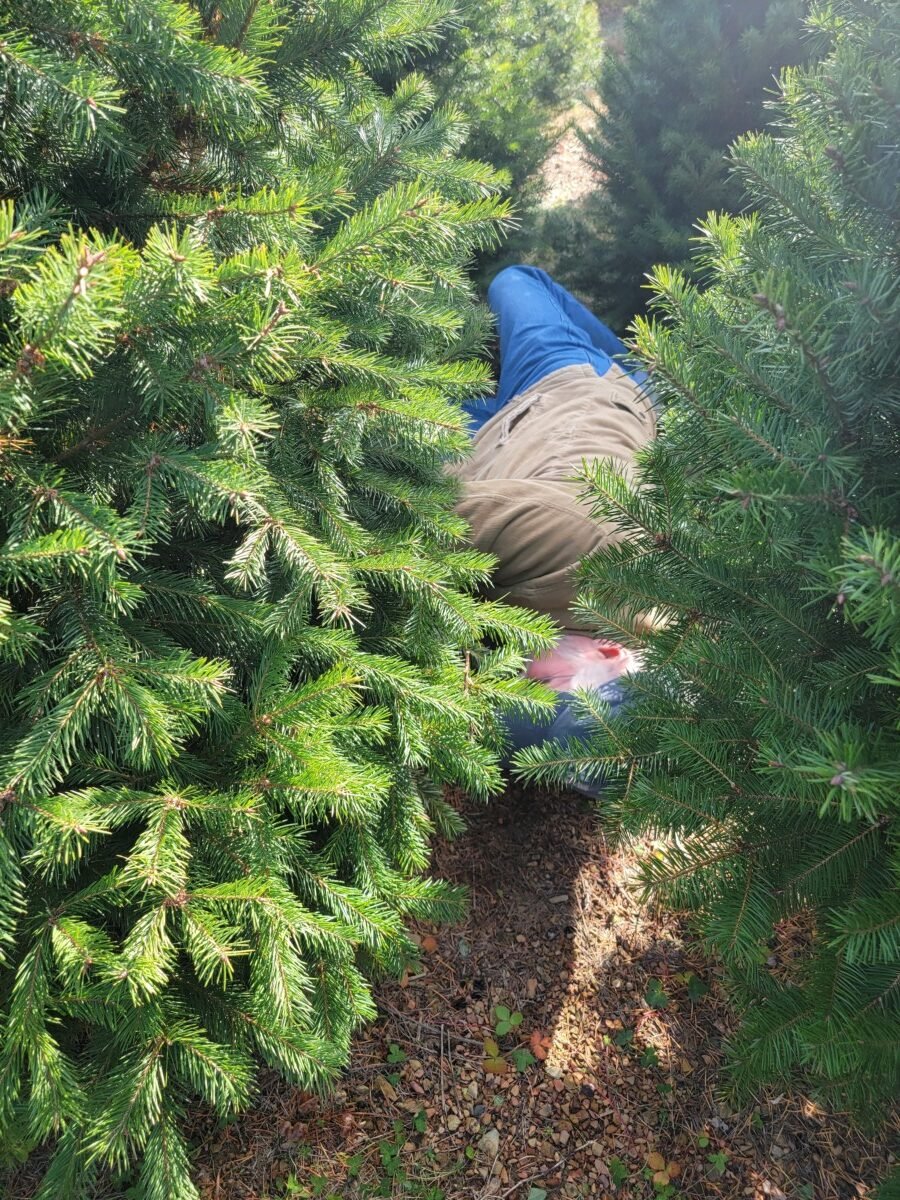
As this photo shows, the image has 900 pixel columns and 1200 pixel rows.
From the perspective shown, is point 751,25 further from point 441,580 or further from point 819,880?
point 819,880

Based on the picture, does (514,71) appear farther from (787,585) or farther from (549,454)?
(787,585)

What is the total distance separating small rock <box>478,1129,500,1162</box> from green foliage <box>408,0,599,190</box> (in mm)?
4010

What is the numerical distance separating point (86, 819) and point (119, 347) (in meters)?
0.77

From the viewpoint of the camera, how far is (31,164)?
4.84 ft

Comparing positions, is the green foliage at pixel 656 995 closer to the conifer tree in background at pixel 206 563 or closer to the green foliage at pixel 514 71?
the conifer tree in background at pixel 206 563

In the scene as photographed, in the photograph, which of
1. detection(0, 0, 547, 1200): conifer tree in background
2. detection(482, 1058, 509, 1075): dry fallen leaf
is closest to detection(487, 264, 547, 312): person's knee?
detection(0, 0, 547, 1200): conifer tree in background

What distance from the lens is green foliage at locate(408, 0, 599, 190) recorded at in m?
4.04

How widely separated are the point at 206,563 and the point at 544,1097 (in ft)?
5.19

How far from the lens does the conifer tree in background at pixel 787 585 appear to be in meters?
1.22

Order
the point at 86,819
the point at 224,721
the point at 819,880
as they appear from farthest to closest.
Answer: the point at 224,721
the point at 819,880
the point at 86,819

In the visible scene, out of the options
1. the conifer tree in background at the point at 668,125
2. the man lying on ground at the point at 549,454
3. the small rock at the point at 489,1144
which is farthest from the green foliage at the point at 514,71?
the small rock at the point at 489,1144

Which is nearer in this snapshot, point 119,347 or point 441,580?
point 119,347

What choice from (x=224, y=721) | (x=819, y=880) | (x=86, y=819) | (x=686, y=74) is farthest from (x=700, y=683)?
(x=686, y=74)

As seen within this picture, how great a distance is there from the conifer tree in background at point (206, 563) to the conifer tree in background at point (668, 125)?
2816mm
